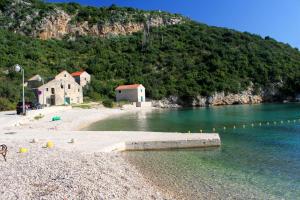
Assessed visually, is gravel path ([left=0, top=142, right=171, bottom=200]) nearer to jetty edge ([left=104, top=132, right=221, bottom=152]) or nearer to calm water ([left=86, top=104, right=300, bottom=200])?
calm water ([left=86, top=104, right=300, bottom=200])

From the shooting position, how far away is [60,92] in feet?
216

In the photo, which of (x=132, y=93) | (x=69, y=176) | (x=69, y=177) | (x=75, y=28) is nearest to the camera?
(x=69, y=177)

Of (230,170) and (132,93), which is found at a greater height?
(132,93)

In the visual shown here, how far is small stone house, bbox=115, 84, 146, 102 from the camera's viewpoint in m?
77.1

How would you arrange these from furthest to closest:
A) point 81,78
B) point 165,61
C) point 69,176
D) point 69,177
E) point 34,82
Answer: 1. point 165,61
2. point 81,78
3. point 34,82
4. point 69,176
5. point 69,177

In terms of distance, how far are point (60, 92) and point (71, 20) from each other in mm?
61021

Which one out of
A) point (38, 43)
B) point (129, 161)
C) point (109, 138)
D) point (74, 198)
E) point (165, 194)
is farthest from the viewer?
point (38, 43)

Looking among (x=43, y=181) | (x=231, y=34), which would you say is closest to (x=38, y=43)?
(x=231, y=34)

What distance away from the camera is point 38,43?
341 feet

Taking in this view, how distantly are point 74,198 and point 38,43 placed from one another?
10111 cm

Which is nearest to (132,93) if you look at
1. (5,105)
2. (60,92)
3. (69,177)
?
(60,92)

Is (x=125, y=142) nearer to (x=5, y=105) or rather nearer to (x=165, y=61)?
(x=5, y=105)

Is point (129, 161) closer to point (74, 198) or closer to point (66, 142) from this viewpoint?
point (66, 142)

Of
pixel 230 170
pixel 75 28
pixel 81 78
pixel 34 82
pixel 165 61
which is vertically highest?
pixel 75 28
